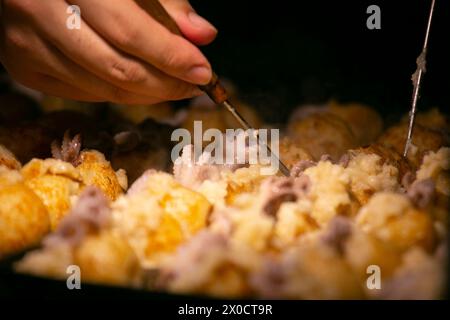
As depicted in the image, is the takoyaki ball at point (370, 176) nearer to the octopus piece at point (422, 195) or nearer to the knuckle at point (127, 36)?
the octopus piece at point (422, 195)

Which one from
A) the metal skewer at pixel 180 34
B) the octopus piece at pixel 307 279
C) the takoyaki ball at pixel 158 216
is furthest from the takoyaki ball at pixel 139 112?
the octopus piece at pixel 307 279

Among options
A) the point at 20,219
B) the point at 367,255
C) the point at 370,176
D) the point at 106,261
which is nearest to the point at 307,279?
the point at 367,255

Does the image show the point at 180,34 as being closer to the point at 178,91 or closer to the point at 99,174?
the point at 178,91

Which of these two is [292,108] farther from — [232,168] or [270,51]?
[232,168]

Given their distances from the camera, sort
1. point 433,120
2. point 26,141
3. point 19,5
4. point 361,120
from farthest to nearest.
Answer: point 361,120, point 433,120, point 26,141, point 19,5

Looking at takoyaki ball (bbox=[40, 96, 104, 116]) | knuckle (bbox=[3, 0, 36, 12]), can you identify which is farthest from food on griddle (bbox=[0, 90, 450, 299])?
takoyaki ball (bbox=[40, 96, 104, 116])
